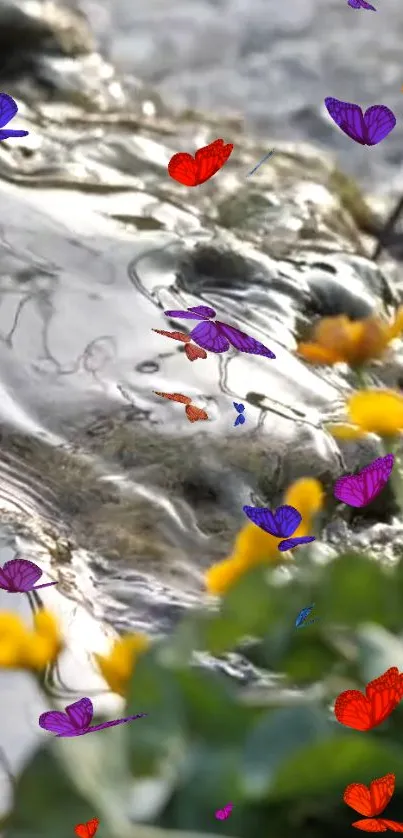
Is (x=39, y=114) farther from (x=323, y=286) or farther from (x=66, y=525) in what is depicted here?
(x=66, y=525)

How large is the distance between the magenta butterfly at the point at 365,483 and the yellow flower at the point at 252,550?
0.09ft

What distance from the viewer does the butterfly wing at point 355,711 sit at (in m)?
0.54

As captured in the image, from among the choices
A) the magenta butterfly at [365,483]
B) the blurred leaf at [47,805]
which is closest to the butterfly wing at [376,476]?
the magenta butterfly at [365,483]

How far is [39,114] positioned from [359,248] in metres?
0.64

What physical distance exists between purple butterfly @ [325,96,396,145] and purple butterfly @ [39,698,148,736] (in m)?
0.66

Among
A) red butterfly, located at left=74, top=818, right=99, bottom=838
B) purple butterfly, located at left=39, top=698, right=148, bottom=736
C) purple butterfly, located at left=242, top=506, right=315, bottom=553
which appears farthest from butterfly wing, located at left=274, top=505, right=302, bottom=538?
red butterfly, located at left=74, top=818, right=99, bottom=838

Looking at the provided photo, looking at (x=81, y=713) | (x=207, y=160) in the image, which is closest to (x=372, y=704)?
(x=81, y=713)

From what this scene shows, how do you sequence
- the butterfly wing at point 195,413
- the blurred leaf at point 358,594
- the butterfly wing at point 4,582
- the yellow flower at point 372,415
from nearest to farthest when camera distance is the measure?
the blurred leaf at point 358,594
the butterfly wing at point 4,582
the yellow flower at point 372,415
the butterfly wing at point 195,413

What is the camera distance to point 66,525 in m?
0.89

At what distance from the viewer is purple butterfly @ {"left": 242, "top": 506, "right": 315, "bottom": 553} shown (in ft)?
2.62

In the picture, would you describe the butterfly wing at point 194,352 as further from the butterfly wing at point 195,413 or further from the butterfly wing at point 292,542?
the butterfly wing at point 292,542

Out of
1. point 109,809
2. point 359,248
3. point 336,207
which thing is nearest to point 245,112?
point 336,207

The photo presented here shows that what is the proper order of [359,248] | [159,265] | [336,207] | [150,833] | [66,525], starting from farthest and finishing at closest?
[336,207] < [359,248] < [159,265] < [66,525] < [150,833]

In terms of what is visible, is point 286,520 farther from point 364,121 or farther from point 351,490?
point 364,121
